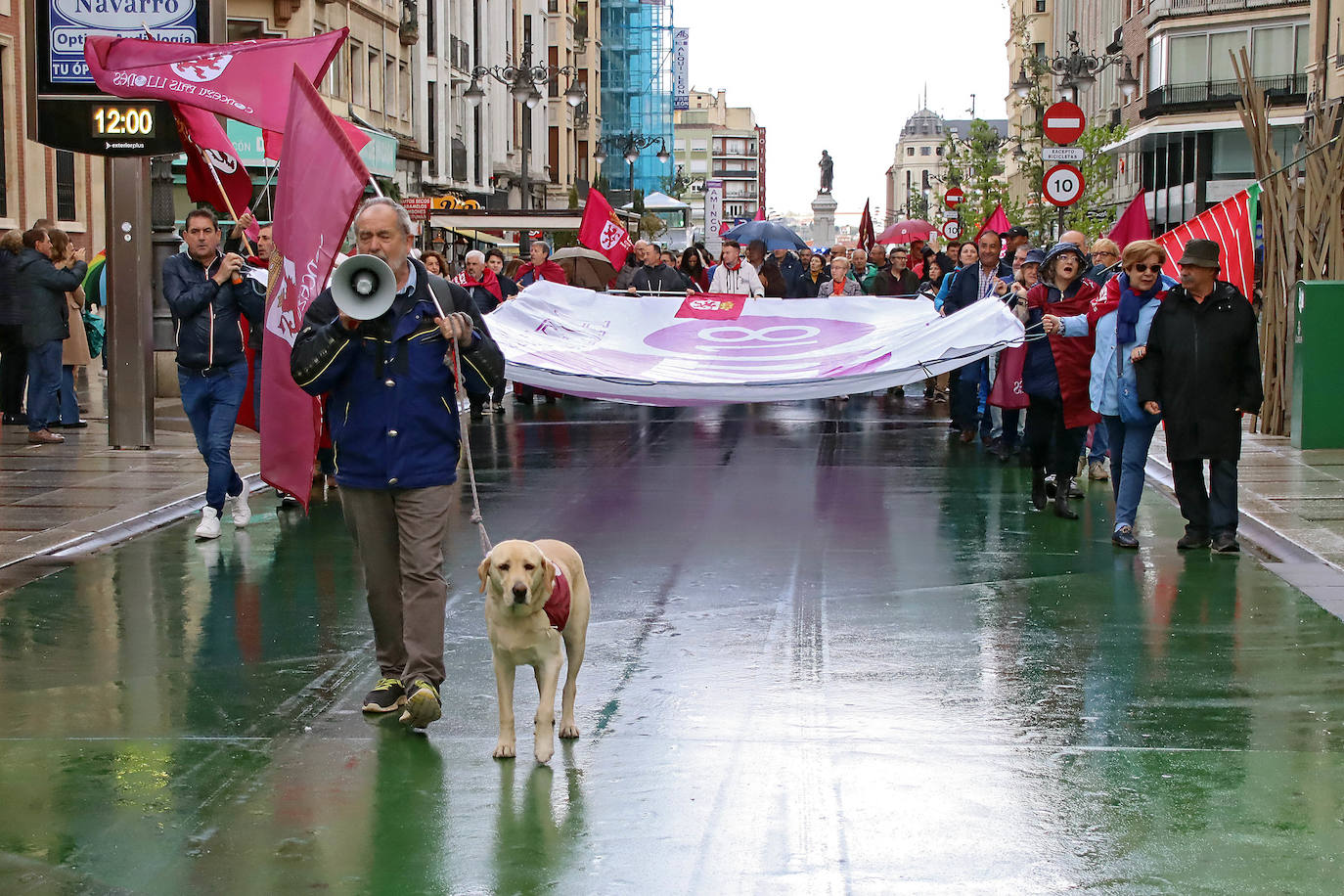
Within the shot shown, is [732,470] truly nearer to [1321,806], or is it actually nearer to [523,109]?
[1321,806]

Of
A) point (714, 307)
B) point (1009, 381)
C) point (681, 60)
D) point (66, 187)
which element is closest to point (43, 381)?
point (714, 307)

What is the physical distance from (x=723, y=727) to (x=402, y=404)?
1744 mm

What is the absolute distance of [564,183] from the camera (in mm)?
85188

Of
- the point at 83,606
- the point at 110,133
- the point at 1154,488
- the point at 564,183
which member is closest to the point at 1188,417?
the point at 1154,488

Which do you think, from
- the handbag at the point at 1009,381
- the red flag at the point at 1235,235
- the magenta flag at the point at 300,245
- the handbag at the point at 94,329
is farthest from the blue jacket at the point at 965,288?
the handbag at the point at 94,329

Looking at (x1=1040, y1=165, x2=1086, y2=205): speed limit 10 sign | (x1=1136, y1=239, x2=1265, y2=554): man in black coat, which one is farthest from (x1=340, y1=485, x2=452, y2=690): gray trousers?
(x1=1040, y1=165, x2=1086, y2=205): speed limit 10 sign

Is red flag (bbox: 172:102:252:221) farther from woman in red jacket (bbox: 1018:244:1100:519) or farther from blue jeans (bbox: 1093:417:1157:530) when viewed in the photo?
blue jeans (bbox: 1093:417:1157:530)

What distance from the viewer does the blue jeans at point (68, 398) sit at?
18.4 meters

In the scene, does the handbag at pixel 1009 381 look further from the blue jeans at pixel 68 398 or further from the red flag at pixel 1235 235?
the blue jeans at pixel 68 398

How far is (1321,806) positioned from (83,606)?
6237 mm

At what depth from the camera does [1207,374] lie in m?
10.7

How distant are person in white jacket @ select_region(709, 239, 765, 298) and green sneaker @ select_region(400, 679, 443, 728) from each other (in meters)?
14.5

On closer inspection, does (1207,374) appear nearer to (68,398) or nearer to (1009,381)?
(1009,381)

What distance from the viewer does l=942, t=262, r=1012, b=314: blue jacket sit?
16.3m
